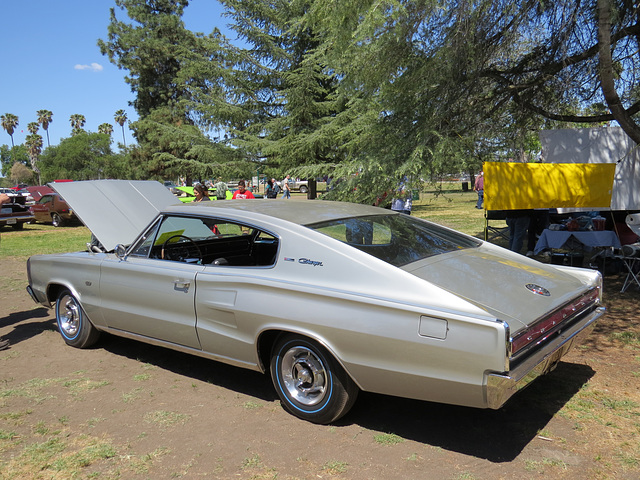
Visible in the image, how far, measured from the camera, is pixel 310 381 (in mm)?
3494

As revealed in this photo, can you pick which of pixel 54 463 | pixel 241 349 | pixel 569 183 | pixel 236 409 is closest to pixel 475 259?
pixel 241 349

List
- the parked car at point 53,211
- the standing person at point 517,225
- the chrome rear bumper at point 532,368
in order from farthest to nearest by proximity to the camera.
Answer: the parked car at point 53,211 < the standing person at point 517,225 < the chrome rear bumper at point 532,368

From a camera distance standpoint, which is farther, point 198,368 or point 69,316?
point 69,316

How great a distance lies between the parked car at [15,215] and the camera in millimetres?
17950

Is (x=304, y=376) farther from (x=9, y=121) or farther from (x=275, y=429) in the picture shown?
(x=9, y=121)

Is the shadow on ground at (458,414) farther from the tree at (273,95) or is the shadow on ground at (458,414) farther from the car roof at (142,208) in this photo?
the tree at (273,95)

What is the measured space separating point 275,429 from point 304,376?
0.41 meters

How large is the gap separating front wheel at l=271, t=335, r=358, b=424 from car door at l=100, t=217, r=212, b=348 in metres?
0.80

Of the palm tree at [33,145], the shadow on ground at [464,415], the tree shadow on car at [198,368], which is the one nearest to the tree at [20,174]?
the palm tree at [33,145]

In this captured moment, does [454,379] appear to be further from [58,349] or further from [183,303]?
[58,349]

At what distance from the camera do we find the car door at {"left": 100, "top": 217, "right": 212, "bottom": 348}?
401 centimetres

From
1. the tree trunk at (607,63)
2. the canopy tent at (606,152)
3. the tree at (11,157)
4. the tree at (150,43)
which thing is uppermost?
the tree at (150,43)

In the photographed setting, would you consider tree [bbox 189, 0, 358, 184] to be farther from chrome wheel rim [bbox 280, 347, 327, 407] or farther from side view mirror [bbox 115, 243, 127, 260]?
chrome wheel rim [bbox 280, 347, 327, 407]

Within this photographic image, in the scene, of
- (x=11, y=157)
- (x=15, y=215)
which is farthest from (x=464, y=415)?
(x=11, y=157)
